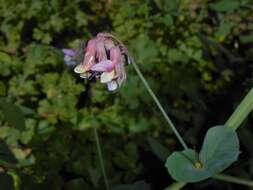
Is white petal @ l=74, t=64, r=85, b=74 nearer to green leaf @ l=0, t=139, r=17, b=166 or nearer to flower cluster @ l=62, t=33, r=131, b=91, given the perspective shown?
flower cluster @ l=62, t=33, r=131, b=91

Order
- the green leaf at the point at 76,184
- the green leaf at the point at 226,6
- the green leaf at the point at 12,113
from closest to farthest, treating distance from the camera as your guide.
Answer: the green leaf at the point at 12,113, the green leaf at the point at 76,184, the green leaf at the point at 226,6

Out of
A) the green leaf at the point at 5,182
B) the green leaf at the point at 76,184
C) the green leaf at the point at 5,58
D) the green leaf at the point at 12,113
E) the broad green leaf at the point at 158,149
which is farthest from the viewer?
the green leaf at the point at 5,58

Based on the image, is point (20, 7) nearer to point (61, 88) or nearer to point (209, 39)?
point (61, 88)

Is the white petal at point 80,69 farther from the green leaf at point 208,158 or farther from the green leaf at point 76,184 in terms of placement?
the green leaf at point 76,184

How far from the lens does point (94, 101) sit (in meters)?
1.81

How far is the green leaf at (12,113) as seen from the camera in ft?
3.79

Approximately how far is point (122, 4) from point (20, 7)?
0.39m

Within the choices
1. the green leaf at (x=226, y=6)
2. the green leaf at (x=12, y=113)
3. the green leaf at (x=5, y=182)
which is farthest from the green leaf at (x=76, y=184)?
the green leaf at (x=226, y=6)

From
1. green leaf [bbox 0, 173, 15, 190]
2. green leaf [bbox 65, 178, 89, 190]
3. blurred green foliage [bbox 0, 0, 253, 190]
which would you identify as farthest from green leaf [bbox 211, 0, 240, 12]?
green leaf [bbox 0, 173, 15, 190]

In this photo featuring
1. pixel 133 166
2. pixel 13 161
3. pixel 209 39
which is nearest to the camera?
pixel 13 161

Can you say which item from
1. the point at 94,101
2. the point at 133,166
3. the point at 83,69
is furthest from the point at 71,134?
the point at 83,69

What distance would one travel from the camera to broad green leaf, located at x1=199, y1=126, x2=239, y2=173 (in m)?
0.85

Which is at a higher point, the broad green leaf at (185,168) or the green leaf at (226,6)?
the green leaf at (226,6)

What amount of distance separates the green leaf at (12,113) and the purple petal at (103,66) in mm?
320
